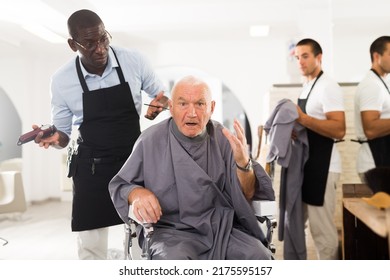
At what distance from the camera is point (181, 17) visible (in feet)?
5.89

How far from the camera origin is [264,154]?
1.93 m

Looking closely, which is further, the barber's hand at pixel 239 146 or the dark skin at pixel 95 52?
the dark skin at pixel 95 52

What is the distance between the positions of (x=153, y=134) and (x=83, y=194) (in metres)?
0.38

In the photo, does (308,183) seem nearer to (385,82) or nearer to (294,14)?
(385,82)

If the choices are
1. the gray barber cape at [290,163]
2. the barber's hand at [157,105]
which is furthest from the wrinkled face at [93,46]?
the gray barber cape at [290,163]

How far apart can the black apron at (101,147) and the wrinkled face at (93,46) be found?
0.16 ft

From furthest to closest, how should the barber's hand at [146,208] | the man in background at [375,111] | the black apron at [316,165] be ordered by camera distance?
1. the black apron at [316,165]
2. the man in background at [375,111]
3. the barber's hand at [146,208]

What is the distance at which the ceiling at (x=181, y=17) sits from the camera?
174 centimetres

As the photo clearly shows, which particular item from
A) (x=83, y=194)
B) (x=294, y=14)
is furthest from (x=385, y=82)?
(x=83, y=194)

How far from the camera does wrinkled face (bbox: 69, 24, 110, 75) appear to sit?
172cm

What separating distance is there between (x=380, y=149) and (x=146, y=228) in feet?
2.93

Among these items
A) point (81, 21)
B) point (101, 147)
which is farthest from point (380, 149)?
point (81, 21)

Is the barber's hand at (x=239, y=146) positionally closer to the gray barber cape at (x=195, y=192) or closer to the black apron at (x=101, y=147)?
the gray barber cape at (x=195, y=192)

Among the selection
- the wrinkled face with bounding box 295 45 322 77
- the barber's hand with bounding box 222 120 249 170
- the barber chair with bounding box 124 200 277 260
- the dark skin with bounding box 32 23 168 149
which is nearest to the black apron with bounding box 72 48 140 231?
the dark skin with bounding box 32 23 168 149
